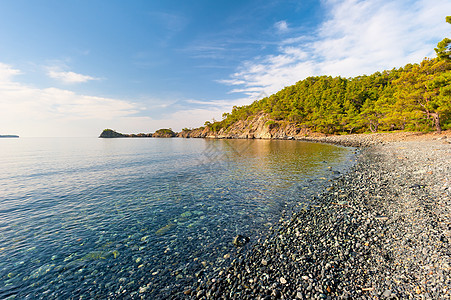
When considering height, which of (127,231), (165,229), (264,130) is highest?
(264,130)

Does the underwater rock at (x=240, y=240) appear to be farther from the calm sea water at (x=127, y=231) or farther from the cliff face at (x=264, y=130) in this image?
the cliff face at (x=264, y=130)

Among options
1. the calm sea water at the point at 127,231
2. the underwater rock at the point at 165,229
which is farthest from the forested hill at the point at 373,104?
the underwater rock at the point at 165,229

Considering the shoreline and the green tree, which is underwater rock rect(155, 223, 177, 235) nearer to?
the shoreline

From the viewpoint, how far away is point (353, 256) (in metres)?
7.52

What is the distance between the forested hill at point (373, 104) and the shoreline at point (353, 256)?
49357 millimetres

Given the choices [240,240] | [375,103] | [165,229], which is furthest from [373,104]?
[165,229]

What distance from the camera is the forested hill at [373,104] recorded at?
1727 inches

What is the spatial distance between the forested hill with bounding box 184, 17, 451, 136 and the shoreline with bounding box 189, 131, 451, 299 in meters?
49.4

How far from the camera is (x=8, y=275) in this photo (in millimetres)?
7969

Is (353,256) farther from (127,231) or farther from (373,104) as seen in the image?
(373,104)

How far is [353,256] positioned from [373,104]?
10675cm

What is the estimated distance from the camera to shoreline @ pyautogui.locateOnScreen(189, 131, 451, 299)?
19.6 feet

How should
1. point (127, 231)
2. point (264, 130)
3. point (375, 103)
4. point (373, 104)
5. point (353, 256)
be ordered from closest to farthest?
point (353, 256)
point (127, 231)
point (375, 103)
point (373, 104)
point (264, 130)

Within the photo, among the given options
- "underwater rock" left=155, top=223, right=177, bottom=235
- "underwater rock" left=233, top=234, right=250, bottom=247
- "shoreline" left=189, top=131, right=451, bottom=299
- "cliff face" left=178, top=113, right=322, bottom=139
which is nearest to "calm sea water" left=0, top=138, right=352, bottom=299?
"underwater rock" left=155, top=223, right=177, bottom=235
